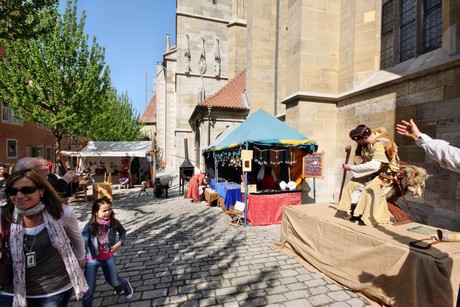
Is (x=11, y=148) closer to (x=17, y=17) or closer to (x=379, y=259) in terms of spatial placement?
(x=17, y=17)

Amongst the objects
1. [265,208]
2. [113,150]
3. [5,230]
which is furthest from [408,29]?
[113,150]

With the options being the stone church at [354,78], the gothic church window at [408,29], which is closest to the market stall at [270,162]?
the stone church at [354,78]

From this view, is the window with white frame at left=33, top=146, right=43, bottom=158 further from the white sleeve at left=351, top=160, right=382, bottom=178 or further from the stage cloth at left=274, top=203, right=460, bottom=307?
the white sleeve at left=351, top=160, right=382, bottom=178

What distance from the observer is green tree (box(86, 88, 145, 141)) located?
2142cm

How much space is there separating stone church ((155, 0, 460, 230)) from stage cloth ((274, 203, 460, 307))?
314 centimetres

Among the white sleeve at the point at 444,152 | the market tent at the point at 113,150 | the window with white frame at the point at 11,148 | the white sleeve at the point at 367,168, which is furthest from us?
the window with white frame at the point at 11,148

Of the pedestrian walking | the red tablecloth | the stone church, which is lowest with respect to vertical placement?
the red tablecloth

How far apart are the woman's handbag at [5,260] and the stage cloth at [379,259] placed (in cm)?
387

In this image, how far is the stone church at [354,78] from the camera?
16.9 feet

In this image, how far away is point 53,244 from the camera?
1.86 metres

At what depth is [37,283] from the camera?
5.92ft

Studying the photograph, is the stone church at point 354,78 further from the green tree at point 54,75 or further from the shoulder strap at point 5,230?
the shoulder strap at point 5,230

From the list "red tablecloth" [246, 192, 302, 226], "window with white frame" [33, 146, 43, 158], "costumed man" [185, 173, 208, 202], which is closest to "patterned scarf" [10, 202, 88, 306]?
"red tablecloth" [246, 192, 302, 226]

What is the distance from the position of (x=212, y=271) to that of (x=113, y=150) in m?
12.6
